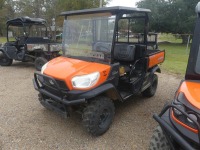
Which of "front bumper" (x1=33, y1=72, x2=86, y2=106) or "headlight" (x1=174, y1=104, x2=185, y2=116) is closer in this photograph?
"headlight" (x1=174, y1=104, x2=185, y2=116)

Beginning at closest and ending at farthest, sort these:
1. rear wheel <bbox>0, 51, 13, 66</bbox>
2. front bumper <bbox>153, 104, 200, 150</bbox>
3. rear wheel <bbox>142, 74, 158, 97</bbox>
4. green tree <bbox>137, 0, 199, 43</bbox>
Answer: front bumper <bbox>153, 104, 200, 150</bbox> → rear wheel <bbox>142, 74, 158, 97</bbox> → rear wheel <bbox>0, 51, 13, 66</bbox> → green tree <bbox>137, 0, 199, 43</bbox>

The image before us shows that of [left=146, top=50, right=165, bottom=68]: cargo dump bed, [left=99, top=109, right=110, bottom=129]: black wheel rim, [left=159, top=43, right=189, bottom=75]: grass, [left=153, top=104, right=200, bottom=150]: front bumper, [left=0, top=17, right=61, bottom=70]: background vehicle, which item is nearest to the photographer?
[left=153, top=104, right=200, bottom=150]: front bumper

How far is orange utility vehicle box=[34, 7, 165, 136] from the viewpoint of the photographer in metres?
3.13

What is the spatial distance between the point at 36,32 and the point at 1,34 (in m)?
25.6

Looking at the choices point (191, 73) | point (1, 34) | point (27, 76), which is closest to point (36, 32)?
point (27, 76)

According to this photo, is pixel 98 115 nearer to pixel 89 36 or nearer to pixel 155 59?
pixel 89 36

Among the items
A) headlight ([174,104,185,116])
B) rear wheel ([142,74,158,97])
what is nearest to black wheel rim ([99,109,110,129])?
headlight ([174,104,185,116])

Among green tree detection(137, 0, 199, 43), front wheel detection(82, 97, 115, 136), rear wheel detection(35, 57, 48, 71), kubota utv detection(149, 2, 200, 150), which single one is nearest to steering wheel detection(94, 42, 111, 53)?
front wheel detection(82, 97, 115, 136)

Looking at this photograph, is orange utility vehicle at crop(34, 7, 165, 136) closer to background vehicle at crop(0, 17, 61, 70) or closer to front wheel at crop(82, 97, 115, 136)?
front wheel at crop(82, 97, 115, 136)

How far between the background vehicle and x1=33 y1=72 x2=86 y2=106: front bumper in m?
4.18

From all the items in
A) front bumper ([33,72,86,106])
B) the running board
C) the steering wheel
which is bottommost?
the running board

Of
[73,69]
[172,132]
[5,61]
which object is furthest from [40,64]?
[172,132]

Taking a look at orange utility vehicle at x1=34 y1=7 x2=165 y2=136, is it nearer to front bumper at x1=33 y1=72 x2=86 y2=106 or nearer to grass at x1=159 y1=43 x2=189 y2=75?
front bumper at x1=33 y1=72 x2=86 y2=106

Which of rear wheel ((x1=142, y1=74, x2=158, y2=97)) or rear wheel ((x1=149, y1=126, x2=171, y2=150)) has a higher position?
rear wheel ((x1=149, y1=126, x2=171, y2=150))
